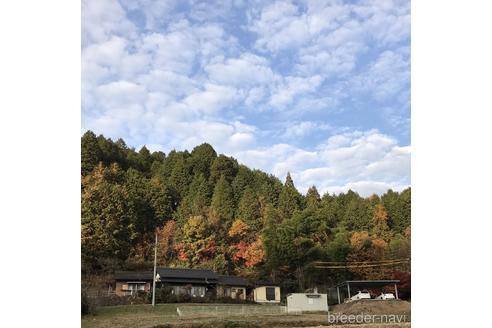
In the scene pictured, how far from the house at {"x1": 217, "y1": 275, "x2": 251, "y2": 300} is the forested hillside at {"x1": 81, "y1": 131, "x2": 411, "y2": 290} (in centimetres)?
31

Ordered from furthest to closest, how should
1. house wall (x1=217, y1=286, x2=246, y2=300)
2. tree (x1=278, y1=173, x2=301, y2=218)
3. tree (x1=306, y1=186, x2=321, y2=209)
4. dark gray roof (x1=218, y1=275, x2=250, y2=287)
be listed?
tree (x1=306, y1=186, x2=321, y2=209) < tree (x1=278, y1=173, x2=301, y2=218) < dark gray roof (x1=218, y1=275, x2=250, y2=287) < house wall (x1=217, y1=286, x2=246, y2=300)

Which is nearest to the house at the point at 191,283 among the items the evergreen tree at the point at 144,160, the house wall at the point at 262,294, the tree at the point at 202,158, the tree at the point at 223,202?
the house wall at the point at 262,294

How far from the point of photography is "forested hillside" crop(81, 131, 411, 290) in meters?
10.5

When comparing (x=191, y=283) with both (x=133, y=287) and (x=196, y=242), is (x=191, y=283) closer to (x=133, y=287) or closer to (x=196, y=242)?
(x=196, y=242)

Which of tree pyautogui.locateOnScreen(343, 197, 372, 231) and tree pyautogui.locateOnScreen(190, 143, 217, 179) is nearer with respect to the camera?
tree pyautogui.locateOnScreen(190, 143, 217, 179)

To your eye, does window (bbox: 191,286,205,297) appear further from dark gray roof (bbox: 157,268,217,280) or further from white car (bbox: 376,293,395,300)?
white car (bbox: 376,293,395,300)

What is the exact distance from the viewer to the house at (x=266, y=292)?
10202 mm

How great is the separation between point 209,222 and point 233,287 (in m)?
1.44

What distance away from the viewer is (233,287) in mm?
10188

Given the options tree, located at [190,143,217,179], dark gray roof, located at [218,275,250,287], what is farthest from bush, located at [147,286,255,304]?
tree, located at [190,143,217,179]

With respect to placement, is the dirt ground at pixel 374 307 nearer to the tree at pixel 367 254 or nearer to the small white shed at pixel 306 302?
the small white shed at pixel 306 302

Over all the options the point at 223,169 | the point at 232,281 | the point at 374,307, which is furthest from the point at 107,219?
the point at 374,307

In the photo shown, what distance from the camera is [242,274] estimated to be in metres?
10.6
